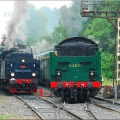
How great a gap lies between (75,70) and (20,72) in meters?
6.83

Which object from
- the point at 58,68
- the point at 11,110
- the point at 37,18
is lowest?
the point at 11,110

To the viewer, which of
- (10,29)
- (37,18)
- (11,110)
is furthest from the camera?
(37,18)

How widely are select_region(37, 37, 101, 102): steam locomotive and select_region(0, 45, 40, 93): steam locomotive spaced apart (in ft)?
19.1

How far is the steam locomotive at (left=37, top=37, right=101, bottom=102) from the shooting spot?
1919cm

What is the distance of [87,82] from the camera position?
19203 millimetres

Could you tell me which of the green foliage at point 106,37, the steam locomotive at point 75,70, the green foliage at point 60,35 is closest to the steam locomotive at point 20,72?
the steam locomotive at point 75,70

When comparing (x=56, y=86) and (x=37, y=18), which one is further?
(x=37, y=18)

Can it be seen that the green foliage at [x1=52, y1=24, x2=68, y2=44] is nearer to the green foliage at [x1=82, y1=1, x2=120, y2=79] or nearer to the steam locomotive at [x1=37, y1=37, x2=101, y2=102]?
the green foliage at [x1=82, y1=1, x2=120, y2=79]

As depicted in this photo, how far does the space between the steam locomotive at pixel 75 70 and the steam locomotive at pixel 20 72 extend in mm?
5826

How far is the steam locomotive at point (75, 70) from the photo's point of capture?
1919 centimetres

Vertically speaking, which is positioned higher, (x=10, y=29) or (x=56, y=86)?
(x=10, y=29)

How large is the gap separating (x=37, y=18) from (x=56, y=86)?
10166 cm

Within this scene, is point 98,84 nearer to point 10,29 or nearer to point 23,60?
point 23,60

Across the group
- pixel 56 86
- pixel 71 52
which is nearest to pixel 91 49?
pixel 71 52
